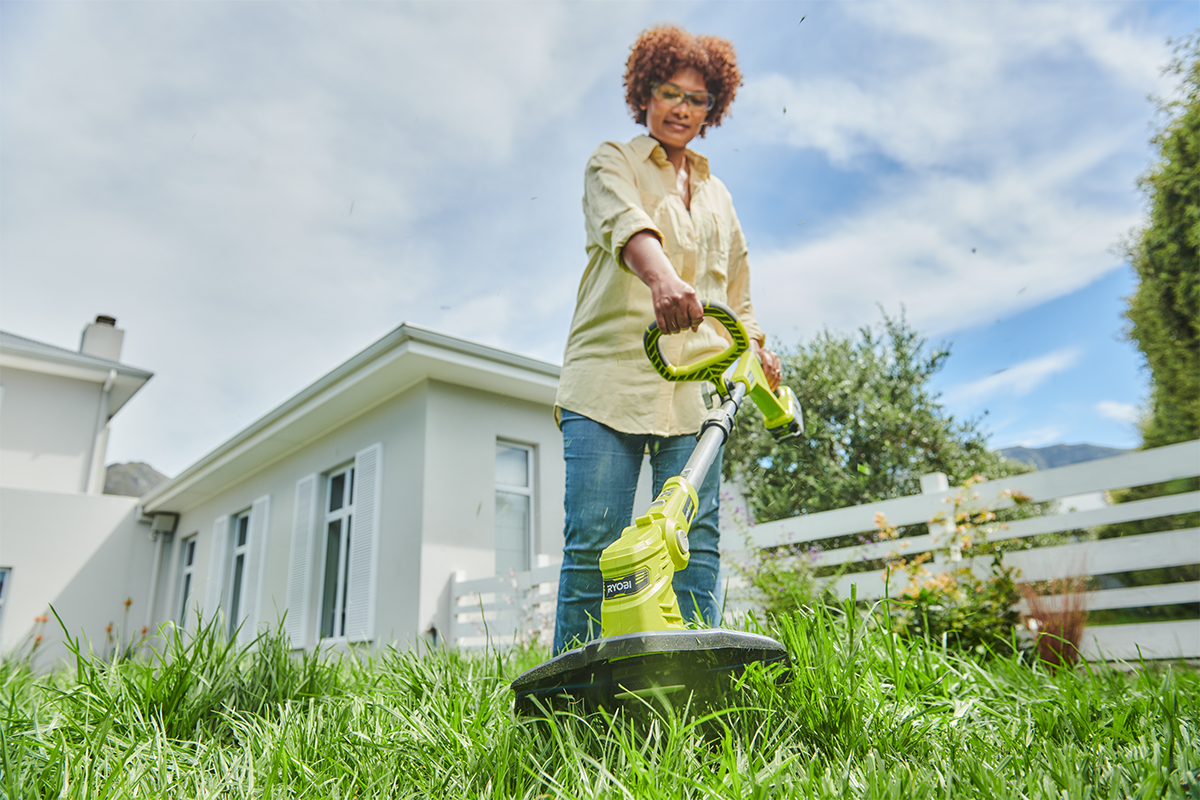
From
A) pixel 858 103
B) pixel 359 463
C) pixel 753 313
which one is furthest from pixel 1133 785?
pixel 359 463

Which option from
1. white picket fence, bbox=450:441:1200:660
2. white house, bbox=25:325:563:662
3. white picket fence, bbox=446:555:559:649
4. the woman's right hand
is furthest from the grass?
white house, bbox=25:325:563:662

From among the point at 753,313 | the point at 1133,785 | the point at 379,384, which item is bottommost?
the point at 1133,785

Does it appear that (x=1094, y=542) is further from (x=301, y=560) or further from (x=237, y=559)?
(x=237, y=559)

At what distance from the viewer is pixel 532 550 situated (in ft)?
22.6

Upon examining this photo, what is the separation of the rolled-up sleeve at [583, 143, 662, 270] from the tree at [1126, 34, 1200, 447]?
6.95m

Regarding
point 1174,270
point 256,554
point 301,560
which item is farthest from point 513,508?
point 1174,270

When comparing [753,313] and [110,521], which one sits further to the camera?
[110,521]

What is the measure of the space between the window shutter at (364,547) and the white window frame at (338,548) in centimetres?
14

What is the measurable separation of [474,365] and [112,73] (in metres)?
3.41

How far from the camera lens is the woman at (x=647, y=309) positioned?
169cm

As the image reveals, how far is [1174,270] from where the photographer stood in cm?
712

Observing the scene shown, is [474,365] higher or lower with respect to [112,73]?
lower

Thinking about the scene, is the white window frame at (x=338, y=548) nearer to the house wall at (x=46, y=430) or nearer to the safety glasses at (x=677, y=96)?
the safety glasses at (x=677, y=96)

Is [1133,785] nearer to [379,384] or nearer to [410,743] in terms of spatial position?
[410,743]
